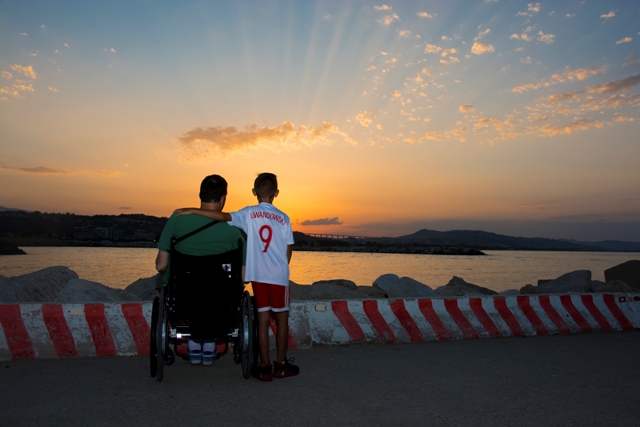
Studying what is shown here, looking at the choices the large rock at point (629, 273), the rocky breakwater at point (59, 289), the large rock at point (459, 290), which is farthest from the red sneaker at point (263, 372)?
the large rock at point (629, 273)

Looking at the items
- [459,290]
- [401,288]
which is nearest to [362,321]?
[401,288]

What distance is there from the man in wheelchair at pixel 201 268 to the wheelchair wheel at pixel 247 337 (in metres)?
0.16

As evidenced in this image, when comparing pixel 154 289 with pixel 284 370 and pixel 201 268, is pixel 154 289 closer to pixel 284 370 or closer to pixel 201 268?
pixel 284 370

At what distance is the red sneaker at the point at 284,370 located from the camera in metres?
5.00

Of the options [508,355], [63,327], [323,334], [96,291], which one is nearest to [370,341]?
[323,334]

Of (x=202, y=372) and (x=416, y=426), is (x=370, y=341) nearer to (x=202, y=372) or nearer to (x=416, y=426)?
(x=202, y=372)

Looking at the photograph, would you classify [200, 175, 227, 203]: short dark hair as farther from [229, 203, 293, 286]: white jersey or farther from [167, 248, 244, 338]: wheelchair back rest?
[167, 248, 244, 338]: wheelchair back rest

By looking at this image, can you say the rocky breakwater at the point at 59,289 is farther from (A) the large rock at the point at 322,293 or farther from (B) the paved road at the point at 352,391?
(A) the large rock at the point at 322,293

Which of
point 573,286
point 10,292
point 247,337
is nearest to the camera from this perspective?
point 247,337

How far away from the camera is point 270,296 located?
504cm

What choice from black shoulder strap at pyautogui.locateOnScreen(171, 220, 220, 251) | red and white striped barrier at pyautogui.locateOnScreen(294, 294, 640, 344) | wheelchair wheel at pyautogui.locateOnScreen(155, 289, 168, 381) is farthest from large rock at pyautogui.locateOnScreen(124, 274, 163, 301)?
black shoulder strap at pyautogui.locateOnScreen(171, 220, 220, 251)

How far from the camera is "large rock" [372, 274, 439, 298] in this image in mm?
13749

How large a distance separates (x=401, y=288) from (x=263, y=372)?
971 centimetres

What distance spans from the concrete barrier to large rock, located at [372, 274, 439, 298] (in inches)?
209
